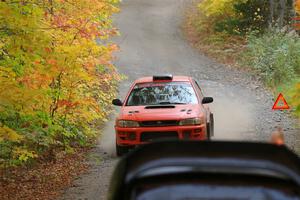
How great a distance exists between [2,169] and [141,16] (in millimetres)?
28630

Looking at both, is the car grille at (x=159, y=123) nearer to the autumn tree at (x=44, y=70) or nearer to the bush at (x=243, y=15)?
the autumn tree at (x=44, y=70)

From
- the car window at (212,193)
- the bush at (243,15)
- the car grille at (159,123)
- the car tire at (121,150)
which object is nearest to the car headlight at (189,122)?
the car grille at (159,123)

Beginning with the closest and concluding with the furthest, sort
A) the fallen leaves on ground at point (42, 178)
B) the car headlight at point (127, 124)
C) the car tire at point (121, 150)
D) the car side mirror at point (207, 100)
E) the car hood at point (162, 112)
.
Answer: the fallen leaves on ground at point (42, 178) < the car hood at point (162, 112) < the car headlight at point (127, 124) < the car tire at point (121, 150) < the car side mirror at point (207, 100)

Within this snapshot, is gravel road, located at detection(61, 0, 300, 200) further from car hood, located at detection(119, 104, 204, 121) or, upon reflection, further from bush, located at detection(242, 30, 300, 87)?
car hood, located at detection(119, 104, 204, 121)

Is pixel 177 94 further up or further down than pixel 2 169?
further up

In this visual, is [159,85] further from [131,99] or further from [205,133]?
[205,133]

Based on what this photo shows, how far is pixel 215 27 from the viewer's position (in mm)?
32156

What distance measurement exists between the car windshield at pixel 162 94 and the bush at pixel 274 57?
11205 millimetres

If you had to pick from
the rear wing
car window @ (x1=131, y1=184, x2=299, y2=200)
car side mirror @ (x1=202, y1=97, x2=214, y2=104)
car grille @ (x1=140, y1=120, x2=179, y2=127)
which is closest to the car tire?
car grille @ (x1=140, y1=120, x2=179, y2=127)

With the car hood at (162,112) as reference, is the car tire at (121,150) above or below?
below

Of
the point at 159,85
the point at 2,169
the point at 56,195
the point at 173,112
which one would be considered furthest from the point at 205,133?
the point at 2,169

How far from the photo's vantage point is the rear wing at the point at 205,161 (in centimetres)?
312

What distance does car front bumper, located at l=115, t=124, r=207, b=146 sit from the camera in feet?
36.7

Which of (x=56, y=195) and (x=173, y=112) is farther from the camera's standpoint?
(x=173, y=112)
